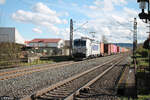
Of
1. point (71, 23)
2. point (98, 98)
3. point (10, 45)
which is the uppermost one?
point (71, 23)

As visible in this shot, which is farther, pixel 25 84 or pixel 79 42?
pixel 79 42

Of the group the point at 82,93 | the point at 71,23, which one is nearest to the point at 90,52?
the point at 71,23

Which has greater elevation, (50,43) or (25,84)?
(50,43)

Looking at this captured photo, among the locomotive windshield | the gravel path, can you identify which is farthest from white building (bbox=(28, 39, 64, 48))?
the gravel path

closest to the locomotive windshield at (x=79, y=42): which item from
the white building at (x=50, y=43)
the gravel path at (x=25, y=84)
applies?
the gravel path at (x=25, y=84)

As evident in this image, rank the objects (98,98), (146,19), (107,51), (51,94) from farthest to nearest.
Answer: (107,51)
(146,19)
(51,94)
(98,98)

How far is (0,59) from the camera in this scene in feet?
64.0

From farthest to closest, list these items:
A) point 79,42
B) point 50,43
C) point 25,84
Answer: point 50,43, point 79,42, point 25,84

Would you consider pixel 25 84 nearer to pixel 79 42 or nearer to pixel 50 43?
pixel 79 42

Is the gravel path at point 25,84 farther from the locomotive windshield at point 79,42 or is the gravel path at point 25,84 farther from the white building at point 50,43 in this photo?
the white building at point 50,43

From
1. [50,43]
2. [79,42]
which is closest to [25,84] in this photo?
[79,42]

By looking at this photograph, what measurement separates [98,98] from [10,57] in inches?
611

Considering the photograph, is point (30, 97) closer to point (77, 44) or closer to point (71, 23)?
point (77, 44)

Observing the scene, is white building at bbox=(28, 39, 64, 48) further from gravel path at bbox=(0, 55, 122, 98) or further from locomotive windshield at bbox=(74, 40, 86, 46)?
gravel path at bbox=(0, 55, 122, 98)
